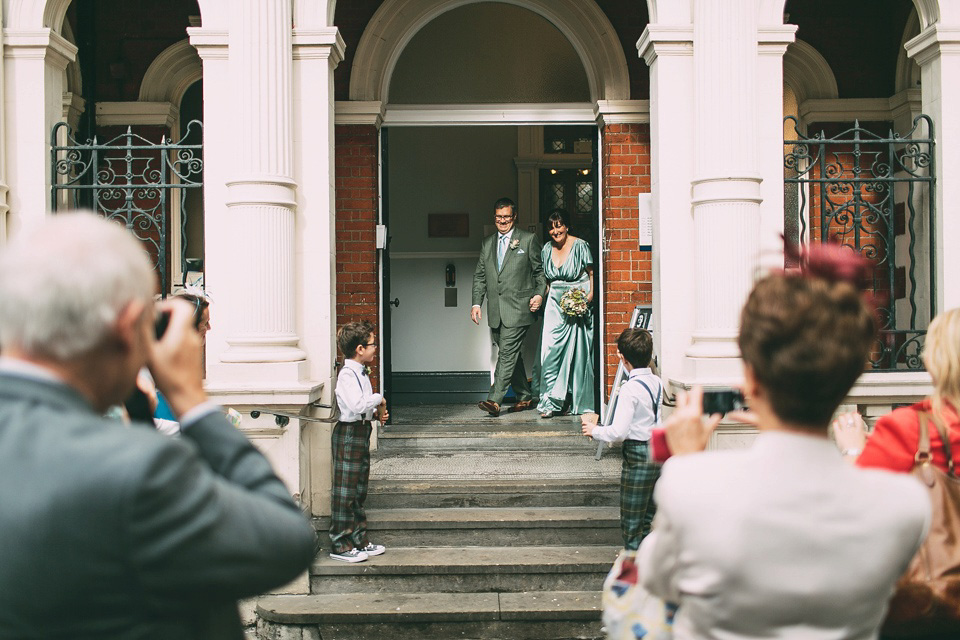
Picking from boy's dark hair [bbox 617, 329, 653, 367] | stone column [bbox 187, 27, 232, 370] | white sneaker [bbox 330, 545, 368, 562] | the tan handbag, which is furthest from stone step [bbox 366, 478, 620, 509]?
the tan handbag

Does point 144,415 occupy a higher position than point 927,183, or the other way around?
point 927,183

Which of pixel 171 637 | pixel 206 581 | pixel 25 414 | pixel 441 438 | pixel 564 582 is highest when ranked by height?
pixel 25 414

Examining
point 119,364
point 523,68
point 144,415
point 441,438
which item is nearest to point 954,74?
point 523,68

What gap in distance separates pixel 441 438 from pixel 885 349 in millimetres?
3538

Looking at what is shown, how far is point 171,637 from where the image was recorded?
1.42m

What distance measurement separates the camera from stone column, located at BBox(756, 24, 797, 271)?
5805 millimetres

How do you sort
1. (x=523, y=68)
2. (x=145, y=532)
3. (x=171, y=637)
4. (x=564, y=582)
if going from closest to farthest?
(x=145, y=532), (x=171, y=637), (x=564, y=582), (x=523, y=68)

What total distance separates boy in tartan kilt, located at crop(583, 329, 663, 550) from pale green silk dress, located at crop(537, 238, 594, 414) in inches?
119

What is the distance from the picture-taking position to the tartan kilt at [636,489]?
16.8 feet

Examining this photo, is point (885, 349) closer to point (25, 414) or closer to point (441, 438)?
point (441, 438)

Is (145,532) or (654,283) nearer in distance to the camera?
(145,532)

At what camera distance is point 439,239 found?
1084 cm

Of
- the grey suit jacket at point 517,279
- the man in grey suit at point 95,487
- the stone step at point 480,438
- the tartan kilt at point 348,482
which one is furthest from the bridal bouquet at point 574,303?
the man in grey suit at point 95,487

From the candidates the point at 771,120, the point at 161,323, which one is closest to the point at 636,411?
the point at 771,120
